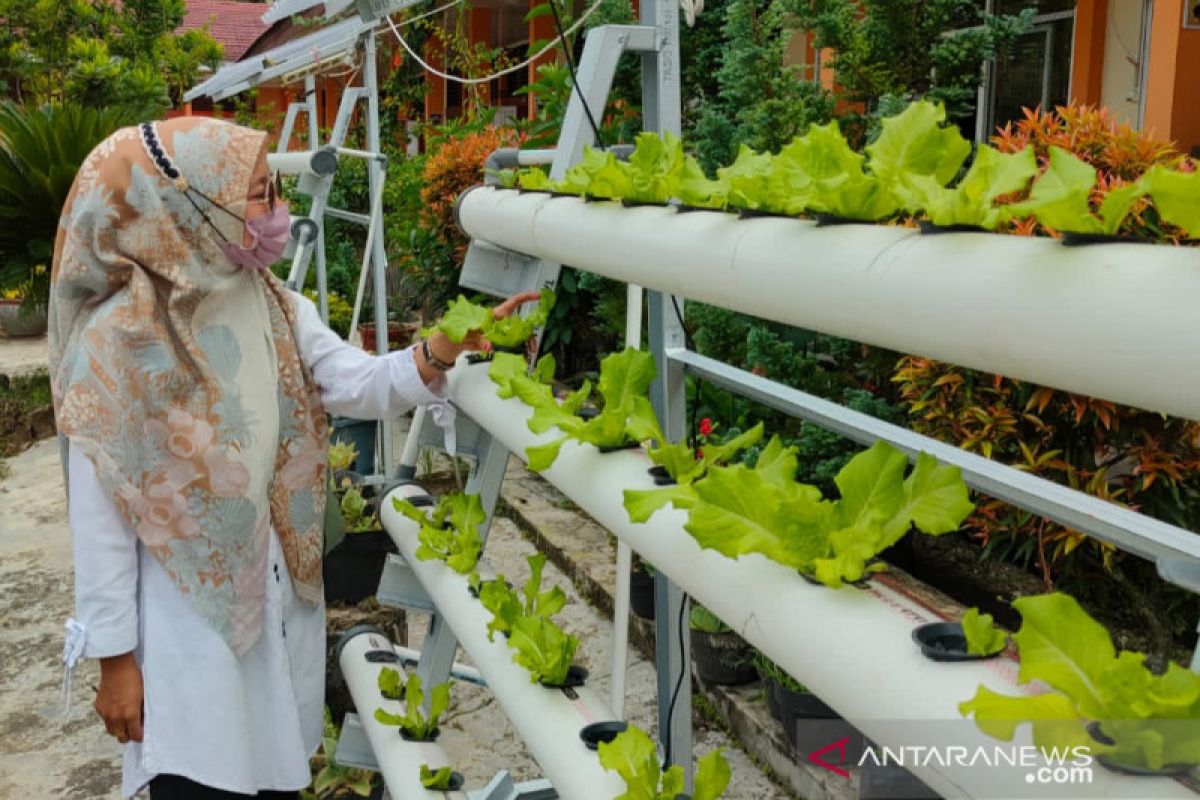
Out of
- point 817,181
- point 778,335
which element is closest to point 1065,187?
point 817,181

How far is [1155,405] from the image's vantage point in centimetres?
66

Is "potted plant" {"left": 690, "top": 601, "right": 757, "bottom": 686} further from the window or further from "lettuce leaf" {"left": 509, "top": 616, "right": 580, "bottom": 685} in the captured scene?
the window

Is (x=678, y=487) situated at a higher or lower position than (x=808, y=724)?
higher

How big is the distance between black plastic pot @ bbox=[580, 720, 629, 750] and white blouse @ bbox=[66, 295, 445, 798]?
2.49ft

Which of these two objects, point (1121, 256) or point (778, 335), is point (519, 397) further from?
point (778, 335)

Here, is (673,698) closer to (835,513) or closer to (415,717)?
(415,717)

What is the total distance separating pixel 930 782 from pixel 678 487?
Result: 40 centimetres

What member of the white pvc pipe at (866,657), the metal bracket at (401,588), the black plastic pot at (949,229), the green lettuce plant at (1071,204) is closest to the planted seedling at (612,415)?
the white pvc pipe at (866,657)

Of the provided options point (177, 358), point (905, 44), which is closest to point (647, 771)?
point (177, 358)

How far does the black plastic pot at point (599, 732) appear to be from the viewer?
1413 millimetres

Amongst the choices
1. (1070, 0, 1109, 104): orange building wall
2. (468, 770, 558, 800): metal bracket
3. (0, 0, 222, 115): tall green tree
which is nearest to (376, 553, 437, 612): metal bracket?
(468, 770, 558, 800): metal bracket

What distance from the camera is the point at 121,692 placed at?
6.08 feet

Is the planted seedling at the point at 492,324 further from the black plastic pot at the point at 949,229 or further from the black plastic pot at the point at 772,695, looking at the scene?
the black plastic pot at the point at 772,695

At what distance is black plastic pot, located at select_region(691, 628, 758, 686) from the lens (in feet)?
9.77
